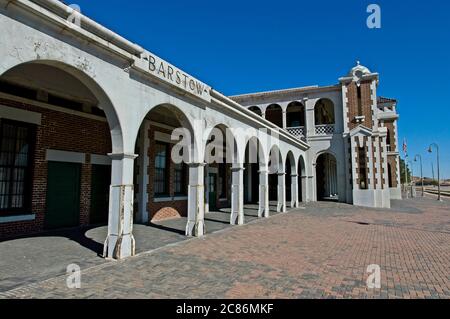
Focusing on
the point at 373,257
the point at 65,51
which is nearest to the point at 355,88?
the point at 373,257

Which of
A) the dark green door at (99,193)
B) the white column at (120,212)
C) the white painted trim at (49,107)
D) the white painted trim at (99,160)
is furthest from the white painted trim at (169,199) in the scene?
the white column at (120,212)

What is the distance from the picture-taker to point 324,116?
2952 centimetres

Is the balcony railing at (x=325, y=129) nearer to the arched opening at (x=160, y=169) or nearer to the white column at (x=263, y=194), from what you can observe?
the white column at (x=263, y=194)

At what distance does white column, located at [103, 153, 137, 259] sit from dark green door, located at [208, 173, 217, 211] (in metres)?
9.62

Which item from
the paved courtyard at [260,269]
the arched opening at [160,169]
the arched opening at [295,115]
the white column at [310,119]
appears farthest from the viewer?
the arched opening at [295,115]

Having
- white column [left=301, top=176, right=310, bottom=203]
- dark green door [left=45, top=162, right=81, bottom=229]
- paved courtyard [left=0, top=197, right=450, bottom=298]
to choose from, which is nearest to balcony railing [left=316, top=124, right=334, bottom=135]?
white column [left=301, top=176, right=310, bottom=203]

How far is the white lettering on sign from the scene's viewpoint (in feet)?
22.6

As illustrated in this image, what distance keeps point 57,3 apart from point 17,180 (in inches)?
208

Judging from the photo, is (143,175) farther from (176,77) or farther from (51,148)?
(176,77)

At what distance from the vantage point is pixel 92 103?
9555 millimetres

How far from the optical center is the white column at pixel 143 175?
1054cm

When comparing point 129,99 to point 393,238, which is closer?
point 129,99

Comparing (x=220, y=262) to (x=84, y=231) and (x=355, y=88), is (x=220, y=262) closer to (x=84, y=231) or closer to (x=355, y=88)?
(x=84, y=231)

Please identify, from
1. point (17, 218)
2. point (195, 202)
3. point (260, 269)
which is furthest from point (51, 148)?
point (260, 269)
